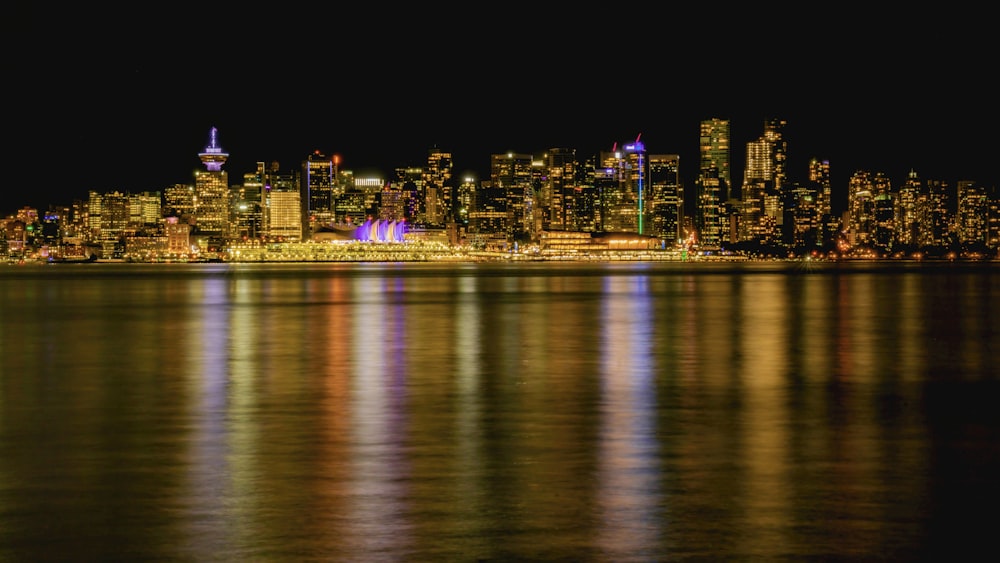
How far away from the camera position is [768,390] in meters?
20.5

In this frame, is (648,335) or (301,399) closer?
(301,399)

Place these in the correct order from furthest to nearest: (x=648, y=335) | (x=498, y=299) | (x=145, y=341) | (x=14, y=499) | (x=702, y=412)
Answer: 1. (x=498, y=299)
2. (x=648, y=335)
3. (x=145, y=341)
4. (x=702, y=412)
5. (x=14, y=499)

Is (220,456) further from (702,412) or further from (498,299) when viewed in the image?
(498,299)

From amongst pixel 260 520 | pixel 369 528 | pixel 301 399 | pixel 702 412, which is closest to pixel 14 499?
pixel 260 520

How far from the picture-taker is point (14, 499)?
1066 centimetres

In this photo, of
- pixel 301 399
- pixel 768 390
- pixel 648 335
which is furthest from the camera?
pixel 648 335

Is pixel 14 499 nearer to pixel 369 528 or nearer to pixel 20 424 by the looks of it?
pixel 369 528

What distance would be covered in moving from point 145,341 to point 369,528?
25.4 metres

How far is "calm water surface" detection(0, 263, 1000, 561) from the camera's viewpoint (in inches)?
358

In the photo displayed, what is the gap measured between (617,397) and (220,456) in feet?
26.2

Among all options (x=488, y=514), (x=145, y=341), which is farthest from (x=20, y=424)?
(x=145, y=341)

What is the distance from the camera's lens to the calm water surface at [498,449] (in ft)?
29.9

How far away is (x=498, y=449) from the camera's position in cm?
1362

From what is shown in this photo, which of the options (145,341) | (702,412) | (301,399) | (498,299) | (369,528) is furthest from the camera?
(498,299)
